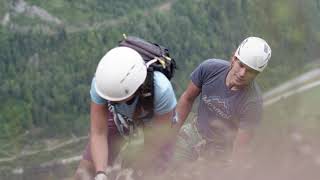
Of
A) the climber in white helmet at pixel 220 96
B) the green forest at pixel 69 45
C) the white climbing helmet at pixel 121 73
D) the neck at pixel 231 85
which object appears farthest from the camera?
the green forest at pixel 69 45

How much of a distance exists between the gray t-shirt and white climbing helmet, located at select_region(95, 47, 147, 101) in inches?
31.3

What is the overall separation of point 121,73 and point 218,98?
1050 millimetres

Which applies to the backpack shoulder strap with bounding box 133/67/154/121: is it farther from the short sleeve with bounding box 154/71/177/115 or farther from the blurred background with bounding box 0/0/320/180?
the blurred background with bounding box 0/0/320/180

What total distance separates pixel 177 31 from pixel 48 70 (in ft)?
31.8

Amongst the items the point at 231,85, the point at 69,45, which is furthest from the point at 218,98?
the point at 69,45

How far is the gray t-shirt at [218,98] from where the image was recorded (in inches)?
189

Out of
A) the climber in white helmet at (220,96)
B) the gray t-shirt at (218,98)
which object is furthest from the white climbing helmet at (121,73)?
the gray t-shirt at (218,98)

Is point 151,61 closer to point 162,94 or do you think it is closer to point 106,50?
point 162,94

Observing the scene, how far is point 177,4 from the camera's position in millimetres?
58906

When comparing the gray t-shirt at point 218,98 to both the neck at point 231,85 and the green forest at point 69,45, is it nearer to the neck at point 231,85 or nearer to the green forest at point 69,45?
the neck at point 231,85

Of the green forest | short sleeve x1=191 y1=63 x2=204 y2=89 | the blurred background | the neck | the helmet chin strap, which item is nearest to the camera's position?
the blurred background

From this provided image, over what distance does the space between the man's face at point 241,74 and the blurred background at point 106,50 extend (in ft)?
0.52

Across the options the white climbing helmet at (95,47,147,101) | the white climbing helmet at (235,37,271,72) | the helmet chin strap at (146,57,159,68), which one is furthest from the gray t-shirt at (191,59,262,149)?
the white climbing helmet at (95,47,147,101)

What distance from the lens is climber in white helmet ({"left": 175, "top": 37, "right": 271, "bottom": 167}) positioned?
4773 mm
